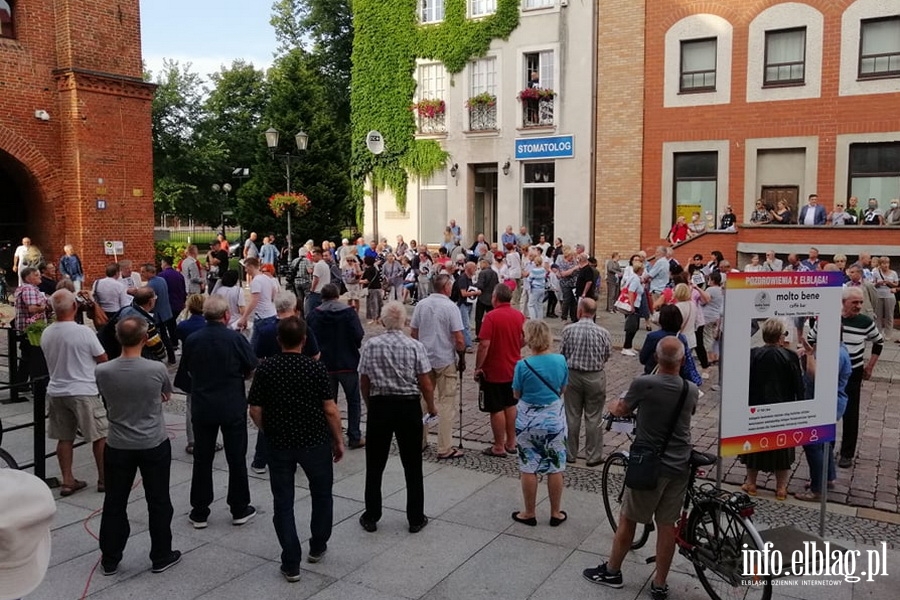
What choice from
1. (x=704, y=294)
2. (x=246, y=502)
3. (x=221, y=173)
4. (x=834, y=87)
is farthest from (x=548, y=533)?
(x=221, y=173)

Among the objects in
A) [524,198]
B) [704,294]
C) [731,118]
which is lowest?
[704,294]

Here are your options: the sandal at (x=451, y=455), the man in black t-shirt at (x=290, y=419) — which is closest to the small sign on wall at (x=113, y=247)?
the sandal at (x=451, y=455)

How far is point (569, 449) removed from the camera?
8.03 metres

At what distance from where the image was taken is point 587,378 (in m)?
7.80

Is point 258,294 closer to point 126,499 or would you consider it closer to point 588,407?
point 588,407

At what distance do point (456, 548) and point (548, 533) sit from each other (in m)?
0.78

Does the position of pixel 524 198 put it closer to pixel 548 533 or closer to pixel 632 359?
pixel 632 359

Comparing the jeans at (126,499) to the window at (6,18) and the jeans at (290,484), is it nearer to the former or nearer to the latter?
the jeans at (290,484)

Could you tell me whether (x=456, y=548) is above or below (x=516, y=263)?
below

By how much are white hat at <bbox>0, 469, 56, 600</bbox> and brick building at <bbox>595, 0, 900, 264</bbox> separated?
19328 mm

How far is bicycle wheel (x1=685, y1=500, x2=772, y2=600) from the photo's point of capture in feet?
15.2

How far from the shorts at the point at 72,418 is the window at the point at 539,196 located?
65.9 feet

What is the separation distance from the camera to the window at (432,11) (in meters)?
27.0

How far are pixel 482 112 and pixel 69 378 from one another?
21.2 m
